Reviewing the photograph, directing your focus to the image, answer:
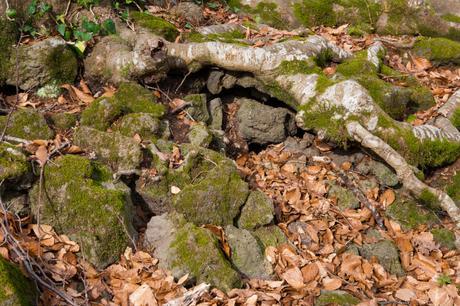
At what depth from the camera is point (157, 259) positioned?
3.99 meters

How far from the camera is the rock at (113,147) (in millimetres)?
4598

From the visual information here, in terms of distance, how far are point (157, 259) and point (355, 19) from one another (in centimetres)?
578

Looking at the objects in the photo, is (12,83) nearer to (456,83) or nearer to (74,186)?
(74,186)

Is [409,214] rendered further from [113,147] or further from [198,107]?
[113,147]

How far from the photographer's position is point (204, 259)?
3.87m

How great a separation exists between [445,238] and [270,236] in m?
2.00

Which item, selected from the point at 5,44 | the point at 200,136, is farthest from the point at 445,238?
the point at 5,44

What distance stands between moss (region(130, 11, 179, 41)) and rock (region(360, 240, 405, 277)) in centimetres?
368

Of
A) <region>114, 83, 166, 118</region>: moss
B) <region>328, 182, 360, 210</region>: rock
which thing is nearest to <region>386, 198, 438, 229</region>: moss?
<region>328, 182, 360, 210</region>: rock

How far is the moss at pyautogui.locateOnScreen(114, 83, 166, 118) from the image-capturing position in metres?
5.25

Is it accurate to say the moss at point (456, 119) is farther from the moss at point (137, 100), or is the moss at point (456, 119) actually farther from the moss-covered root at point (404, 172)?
the moss at point (137, 100)

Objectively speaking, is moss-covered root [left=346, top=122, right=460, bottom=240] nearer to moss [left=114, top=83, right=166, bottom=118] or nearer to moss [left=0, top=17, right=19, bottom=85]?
moss [left=114, top=83, right=166, bottom=118]

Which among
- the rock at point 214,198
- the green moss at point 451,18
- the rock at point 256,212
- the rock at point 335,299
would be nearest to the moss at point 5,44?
the rock at point 214,198

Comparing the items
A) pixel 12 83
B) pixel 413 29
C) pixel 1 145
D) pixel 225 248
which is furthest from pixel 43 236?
pixel 413 29
